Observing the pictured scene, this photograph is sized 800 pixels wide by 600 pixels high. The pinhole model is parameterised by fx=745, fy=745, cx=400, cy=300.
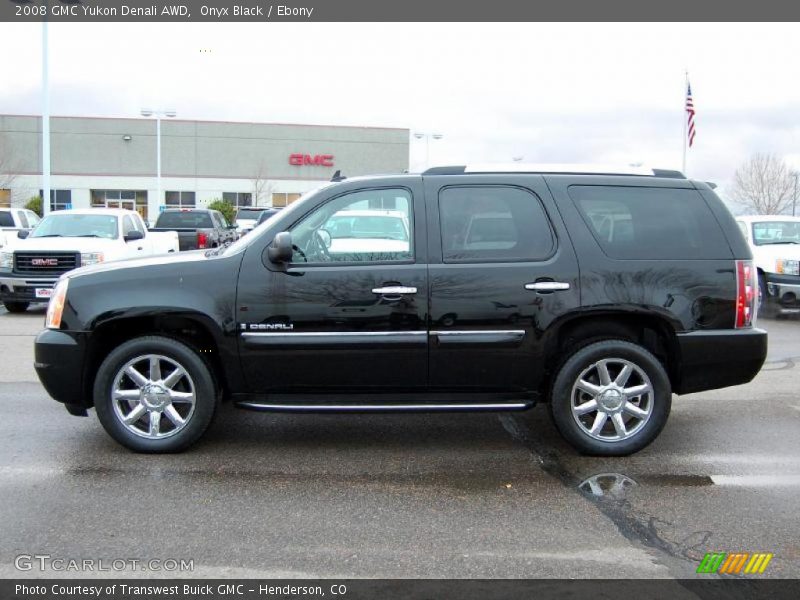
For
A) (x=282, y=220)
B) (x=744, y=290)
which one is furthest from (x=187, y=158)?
(x=744, y=290)

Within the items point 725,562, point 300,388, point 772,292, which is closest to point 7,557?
point 300,388

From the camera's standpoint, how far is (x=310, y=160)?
182 feet

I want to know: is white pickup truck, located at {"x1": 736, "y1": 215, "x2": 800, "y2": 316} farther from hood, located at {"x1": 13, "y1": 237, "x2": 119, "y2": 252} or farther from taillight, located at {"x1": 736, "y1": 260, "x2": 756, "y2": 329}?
hood, located at {"x1": 13, "y1": 237, "x2": 119, "y2": 252}

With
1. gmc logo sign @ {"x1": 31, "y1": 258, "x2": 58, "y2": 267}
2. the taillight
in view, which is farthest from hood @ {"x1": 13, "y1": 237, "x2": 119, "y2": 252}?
the taillight

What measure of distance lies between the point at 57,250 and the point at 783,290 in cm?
1234

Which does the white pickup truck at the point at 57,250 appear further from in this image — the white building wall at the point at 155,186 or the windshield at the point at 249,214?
the white building wall at the point at 155,186

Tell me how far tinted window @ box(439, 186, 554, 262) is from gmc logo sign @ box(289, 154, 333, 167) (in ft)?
167

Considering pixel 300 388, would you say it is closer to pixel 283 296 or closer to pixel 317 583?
pixel 283 296

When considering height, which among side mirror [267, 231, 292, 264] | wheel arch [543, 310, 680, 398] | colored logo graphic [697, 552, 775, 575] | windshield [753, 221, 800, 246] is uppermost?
windshield [753, 221, 800, 246]

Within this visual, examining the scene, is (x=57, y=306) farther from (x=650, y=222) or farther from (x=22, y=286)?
(x=22, y=286)

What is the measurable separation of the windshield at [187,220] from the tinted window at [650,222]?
1718 cm

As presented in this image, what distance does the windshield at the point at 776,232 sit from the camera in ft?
45.9

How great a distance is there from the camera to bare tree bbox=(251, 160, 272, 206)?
2135 inches

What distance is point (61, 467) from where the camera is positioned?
4.86 m
